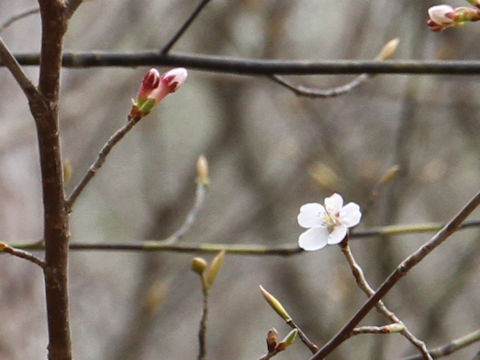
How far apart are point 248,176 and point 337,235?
11.9ft

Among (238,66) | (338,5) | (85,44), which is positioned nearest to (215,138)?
(85,44)

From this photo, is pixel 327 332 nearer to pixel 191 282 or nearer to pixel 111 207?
pixel 191 282

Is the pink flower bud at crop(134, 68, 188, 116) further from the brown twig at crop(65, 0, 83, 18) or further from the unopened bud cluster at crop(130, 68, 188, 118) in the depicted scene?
the brown twig at crop(65, 0, 83, 18)

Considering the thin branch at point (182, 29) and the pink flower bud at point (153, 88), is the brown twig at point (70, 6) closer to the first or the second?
the pink flower bud at point (153, 88)

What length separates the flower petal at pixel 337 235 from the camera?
0.80 meters

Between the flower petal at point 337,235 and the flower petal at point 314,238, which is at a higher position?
the flower petal at point 314,238

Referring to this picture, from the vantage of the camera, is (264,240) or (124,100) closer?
(124,100)

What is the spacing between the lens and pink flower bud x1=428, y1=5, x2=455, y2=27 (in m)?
0.93

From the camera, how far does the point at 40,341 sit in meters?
2.99

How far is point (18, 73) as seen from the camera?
71 cm

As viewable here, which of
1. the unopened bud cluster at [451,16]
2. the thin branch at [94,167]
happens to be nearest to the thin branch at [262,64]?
the unopened bud cluster at [451,16]

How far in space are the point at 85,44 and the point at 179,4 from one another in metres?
0.52

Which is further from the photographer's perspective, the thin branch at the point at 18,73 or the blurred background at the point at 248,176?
the blurred background at the point at 248,176

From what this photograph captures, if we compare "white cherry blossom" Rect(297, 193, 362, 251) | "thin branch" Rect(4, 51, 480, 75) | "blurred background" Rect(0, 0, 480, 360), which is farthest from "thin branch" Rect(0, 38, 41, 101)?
"blurred background" Rect(0, 0, 480, 360)
